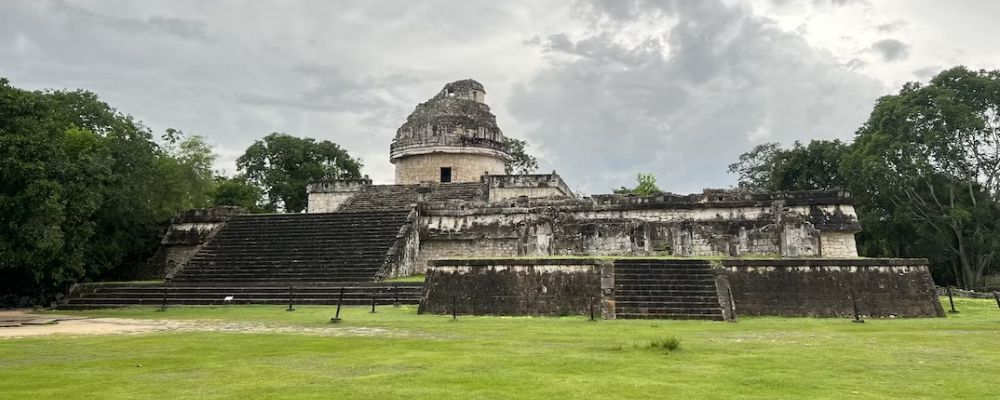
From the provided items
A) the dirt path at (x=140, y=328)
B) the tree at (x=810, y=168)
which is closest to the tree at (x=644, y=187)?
the tree at (x=810, y=168)

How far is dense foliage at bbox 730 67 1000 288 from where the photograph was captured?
25562mm

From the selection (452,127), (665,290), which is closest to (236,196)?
(452,127)

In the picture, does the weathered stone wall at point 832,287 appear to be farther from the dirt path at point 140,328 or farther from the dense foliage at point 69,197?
the dense foliage at point 69,197

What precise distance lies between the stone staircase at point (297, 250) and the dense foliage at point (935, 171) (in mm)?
18543

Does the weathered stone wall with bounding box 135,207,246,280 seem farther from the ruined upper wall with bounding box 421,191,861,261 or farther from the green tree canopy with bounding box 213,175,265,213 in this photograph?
the green tree canopy with bounding box 213,175,265,213

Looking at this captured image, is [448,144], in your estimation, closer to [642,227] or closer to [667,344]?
[642,227]

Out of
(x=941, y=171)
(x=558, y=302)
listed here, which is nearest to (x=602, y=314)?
(x=558, y=302)

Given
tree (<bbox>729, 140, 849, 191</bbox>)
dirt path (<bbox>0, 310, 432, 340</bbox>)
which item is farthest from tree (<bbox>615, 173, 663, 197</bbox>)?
dirt path (<bbox>0, 310, 432, 340</bbox>)

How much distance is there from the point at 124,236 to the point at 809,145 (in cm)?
2977

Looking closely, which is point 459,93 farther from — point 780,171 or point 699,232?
point 780,171

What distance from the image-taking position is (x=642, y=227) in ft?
67.2

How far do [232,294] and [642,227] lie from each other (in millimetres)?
11398

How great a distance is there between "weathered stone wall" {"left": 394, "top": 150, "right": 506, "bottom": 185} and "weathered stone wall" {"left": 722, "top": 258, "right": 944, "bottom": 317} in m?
16.4

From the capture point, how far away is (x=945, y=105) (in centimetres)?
2484
